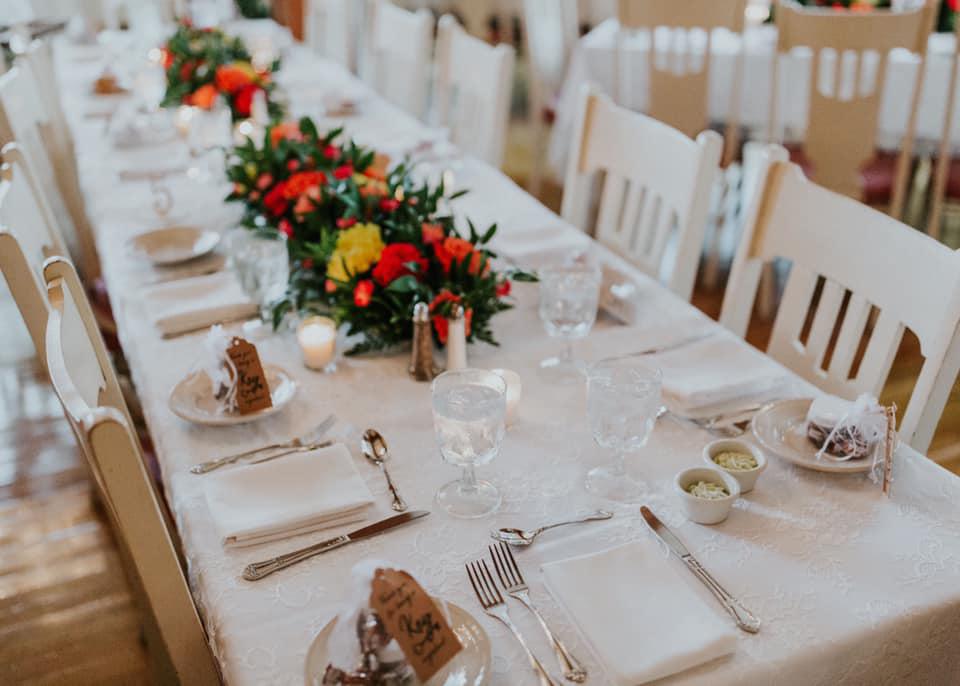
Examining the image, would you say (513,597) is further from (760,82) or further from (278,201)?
(760,82)

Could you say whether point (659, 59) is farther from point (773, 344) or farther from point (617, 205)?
point (773, 344)

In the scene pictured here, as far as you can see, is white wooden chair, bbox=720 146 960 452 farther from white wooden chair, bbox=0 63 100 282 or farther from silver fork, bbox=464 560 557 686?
white wooden chair, bbox=0 63 100 282

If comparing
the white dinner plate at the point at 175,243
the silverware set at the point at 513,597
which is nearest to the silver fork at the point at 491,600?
the silverware set at the point at 513,597

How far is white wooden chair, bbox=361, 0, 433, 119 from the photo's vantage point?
3191 millimetres

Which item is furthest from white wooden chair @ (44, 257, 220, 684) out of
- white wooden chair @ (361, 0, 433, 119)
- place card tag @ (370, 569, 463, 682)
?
white wooden chair @ (361, 0, 433, 119)

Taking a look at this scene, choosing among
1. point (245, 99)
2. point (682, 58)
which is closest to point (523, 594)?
point (245, 99)

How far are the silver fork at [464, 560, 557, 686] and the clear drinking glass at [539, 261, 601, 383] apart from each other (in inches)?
18.2

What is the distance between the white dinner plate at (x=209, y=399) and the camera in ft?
4.33

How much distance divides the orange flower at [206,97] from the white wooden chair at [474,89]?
0.69m

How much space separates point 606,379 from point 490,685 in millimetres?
460

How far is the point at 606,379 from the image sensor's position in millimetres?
1227

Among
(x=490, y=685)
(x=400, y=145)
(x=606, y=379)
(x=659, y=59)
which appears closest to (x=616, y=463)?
(x=606, y=379)

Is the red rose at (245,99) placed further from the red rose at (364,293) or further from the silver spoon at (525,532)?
the silver spoon at (525,532)

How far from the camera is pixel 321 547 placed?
1.09 metres
